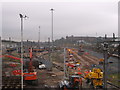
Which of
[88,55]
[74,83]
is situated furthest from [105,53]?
[88,55]

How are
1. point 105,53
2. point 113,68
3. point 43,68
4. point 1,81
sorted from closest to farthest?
point 105,53, point 1,81, point 113,68, point 43,68

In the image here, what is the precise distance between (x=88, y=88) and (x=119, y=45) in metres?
7.66

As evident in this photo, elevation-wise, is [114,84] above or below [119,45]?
below

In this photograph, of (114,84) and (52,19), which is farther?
(52,19)

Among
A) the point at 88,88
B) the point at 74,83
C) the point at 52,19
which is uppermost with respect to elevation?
the point at 52,19

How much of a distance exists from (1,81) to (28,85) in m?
3.94

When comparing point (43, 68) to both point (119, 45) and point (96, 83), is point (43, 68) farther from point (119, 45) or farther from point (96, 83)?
point (119, 45)

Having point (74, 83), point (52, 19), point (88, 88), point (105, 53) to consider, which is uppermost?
point (52, 19)

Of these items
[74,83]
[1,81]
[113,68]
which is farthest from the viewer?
[113,68]

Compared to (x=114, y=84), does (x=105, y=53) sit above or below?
above

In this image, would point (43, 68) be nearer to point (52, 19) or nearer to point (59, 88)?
point (52, 19)

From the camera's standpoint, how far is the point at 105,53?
1014cm

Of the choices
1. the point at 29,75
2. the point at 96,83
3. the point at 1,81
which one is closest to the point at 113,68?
the point at 96,83

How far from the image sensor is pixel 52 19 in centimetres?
2484
